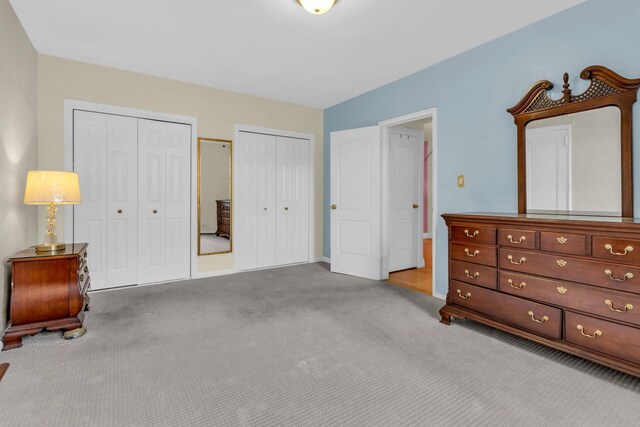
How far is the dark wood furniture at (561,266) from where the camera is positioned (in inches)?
72.8

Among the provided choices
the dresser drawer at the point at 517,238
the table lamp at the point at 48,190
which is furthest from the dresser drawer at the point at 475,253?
the table lamp at the point at 48,190

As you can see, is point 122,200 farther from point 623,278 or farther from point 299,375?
point 623,278

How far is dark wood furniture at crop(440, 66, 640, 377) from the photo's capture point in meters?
1.85

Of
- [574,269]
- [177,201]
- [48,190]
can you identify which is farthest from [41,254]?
[574,269]

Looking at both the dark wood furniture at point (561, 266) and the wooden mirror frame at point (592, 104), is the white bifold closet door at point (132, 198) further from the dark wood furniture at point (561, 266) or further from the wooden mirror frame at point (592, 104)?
the wooden mirror frame at point (592, 104)

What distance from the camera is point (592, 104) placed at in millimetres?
2367

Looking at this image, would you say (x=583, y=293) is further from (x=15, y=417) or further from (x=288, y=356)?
(x=15, y=417)

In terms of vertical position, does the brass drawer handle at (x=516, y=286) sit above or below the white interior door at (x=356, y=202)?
below

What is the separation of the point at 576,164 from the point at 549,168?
187 millimetres

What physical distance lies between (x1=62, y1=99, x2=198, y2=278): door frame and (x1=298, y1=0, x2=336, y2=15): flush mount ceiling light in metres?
2.40

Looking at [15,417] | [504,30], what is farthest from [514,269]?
[15,417]

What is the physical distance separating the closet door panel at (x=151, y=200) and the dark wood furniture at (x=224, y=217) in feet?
2.22

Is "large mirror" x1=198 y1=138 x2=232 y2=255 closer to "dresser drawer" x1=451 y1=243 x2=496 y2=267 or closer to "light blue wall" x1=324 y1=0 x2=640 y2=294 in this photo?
"light blue wall" x1=324 y1=0 x2=640 y2=294

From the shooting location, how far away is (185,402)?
1.71 meters
